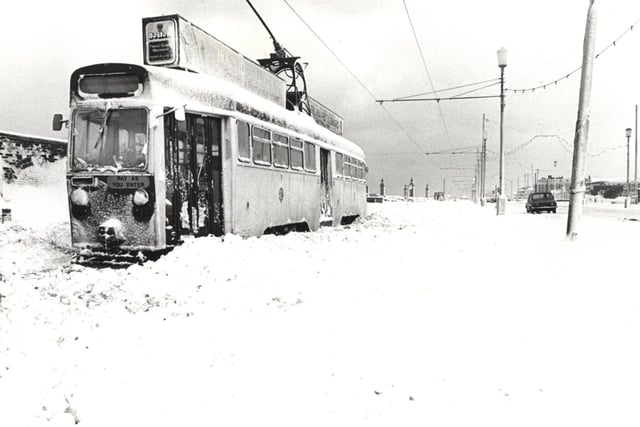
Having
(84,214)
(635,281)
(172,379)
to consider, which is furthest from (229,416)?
(84,214)

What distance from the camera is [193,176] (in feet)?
29.5

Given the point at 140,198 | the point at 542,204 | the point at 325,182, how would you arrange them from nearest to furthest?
the point at 140,198, the point at 325,182, the point at 542,204

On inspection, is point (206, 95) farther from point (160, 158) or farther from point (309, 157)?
point (309, 157)

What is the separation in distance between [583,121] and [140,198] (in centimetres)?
856

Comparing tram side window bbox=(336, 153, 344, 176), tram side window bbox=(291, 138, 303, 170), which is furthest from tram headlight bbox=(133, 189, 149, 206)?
tram side window bbox=(336, 153, 344, 176)

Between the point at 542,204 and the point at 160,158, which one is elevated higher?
the point at 160,158

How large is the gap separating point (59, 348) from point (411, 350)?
2.78 metres

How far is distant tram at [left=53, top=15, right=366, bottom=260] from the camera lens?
26.5 ft

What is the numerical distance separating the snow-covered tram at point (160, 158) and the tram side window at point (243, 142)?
2 centimetres

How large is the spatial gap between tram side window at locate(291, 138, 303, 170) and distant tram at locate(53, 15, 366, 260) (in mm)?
1676

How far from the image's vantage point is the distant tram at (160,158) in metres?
8.07

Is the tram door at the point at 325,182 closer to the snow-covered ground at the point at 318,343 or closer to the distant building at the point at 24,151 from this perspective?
the snow-covered ground at the point at 318,343

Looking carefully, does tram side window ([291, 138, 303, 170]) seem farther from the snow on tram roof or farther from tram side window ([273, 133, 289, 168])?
the snow on tram roof

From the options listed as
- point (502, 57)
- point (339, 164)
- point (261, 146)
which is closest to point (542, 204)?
Answer: point (502, 57)
